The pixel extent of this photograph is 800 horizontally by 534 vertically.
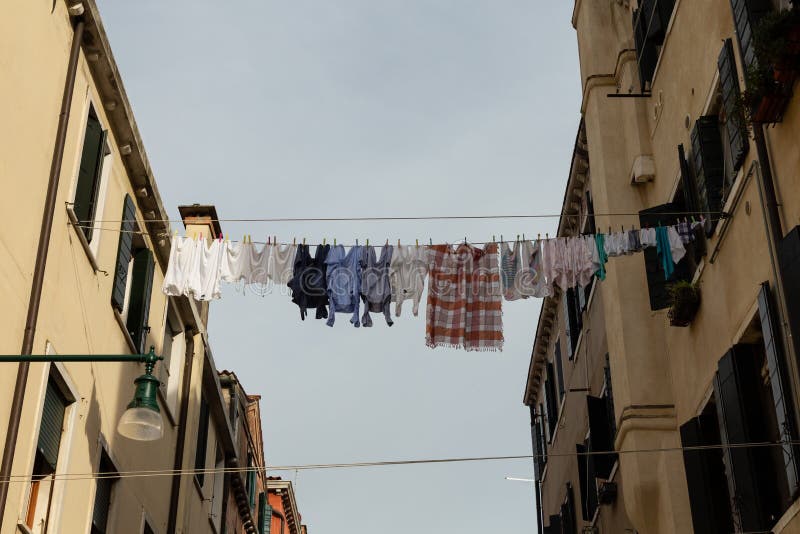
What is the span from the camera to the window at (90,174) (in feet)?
49.4

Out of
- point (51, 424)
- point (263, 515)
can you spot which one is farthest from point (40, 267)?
point (263, 515)

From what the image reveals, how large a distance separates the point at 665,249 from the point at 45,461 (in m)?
8.14

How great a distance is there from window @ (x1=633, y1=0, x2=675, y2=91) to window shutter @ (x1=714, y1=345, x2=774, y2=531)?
5.92 m

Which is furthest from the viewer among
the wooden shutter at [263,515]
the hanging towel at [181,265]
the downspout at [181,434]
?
the wooden shutter at [263,515]

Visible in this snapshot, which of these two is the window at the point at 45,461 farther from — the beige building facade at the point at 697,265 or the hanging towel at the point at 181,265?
the beige building facade at the point at 697,265

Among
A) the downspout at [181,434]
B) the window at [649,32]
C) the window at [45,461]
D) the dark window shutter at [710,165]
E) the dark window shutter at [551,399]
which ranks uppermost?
the window at [649,32]

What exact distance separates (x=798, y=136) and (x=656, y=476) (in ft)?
22.2

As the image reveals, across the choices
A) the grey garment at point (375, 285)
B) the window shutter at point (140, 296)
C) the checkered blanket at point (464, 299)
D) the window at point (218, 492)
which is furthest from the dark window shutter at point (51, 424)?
the window at point (218, 492)

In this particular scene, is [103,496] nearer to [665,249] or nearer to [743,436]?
[665,249]

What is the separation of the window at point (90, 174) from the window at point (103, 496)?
10.5 ft

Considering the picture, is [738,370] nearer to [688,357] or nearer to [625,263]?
[688,357]

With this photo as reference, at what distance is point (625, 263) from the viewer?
1872 centimetres

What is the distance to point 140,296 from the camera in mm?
17859

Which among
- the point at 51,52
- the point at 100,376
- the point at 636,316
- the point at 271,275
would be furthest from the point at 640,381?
the point at 51,52
